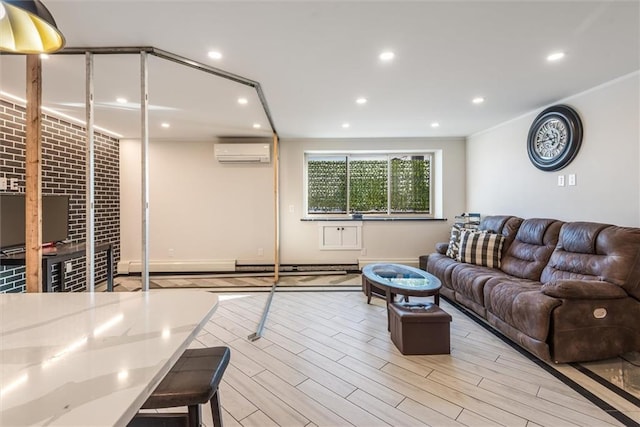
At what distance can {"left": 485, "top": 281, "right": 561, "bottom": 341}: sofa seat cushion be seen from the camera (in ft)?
6.89

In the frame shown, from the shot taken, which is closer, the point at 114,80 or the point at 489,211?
the point at 114,80

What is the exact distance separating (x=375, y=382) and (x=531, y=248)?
2.42 m

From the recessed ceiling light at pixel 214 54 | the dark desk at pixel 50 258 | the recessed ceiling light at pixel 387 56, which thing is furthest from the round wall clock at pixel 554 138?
the dark desk at pixel 50 258

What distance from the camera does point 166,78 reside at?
2.62m

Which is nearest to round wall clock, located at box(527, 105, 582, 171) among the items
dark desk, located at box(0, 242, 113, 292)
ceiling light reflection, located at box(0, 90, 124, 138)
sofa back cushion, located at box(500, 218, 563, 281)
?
sofa back cushion, located at box(500, 218, 563, 281)

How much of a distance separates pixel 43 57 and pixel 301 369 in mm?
3151

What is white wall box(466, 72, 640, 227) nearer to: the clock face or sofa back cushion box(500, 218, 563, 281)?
the clock face

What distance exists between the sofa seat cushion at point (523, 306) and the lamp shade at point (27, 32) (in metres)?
3.24

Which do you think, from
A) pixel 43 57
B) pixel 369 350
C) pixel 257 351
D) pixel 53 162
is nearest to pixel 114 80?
pixel 43 57

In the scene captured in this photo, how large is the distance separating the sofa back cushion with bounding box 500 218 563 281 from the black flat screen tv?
5.18 m

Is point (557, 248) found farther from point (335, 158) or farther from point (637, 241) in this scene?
point (335, 158)

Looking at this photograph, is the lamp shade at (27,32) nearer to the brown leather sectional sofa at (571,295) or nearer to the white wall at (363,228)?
the brown leather sectional sofa at (571,295)

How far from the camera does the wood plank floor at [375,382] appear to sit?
1618 mm

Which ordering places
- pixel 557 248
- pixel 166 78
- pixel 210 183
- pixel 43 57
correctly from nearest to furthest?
pixel 43 57 < pixel 166 78 < pixel 557 248 < pixel 210 183
